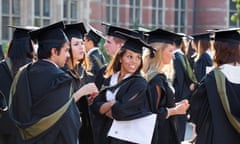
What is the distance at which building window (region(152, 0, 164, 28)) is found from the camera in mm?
26188

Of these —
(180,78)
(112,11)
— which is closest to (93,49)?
(180,78)

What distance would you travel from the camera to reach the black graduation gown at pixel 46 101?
189 inches

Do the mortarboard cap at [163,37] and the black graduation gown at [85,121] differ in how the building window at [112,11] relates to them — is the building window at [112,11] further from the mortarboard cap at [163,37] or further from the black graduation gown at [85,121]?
the black graduation gown at [85,121]

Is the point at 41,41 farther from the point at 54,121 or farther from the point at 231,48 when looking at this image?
the point at 231,48

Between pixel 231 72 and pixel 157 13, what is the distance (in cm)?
2108

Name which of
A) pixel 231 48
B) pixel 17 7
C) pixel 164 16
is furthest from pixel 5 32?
pixel 231 48

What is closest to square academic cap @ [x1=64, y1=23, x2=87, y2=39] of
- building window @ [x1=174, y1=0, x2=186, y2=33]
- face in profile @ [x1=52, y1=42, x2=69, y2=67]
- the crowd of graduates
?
the crowd of graduates

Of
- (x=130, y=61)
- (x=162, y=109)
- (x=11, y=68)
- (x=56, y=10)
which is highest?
(x=56, y=10)

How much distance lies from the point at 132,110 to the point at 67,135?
0.82 m

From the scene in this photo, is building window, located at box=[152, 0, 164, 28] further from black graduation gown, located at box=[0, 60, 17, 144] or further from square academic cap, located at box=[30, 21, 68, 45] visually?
square academic cap, located at box=[30, 21, 68, 45]

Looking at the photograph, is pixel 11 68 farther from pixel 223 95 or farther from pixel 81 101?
pixel 223 95

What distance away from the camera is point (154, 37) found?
640 cm

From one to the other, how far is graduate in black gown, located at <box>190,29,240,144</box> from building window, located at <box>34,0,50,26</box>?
1446 cm

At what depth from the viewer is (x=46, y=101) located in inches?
189
